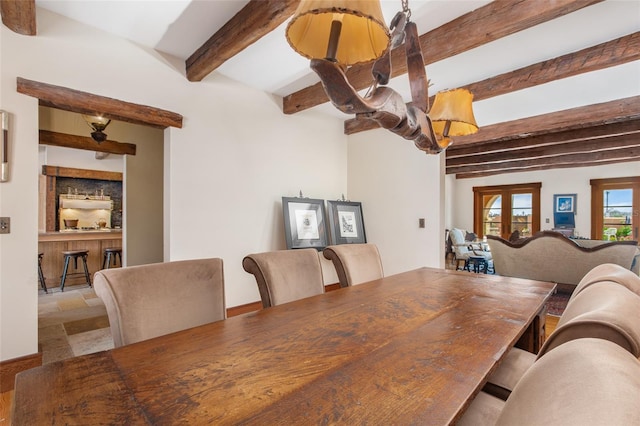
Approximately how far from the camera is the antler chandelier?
0.98 meters

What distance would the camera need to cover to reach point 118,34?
2461mm

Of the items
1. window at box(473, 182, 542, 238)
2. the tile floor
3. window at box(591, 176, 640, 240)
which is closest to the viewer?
the tile floor

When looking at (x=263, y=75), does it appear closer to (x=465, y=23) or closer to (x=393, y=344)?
(x=465, y=23)

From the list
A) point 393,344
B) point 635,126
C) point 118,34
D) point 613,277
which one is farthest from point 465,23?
point 635,126

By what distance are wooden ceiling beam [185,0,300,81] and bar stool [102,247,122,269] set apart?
3.81 metres

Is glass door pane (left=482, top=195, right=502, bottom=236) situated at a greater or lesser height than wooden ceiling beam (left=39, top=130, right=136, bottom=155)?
lesser

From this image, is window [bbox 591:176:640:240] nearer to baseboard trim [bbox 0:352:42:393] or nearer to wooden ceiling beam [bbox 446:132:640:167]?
wooden ceiling beam [bbox 446:132:640:167]

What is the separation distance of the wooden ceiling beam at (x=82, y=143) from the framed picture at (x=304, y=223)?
2.71 m

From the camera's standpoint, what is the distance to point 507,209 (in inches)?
359

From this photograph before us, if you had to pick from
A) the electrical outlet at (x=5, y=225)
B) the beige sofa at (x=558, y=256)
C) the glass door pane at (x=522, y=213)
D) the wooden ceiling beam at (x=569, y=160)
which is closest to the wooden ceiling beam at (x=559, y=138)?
the wooden ceiling beam at (x=569, y=160)

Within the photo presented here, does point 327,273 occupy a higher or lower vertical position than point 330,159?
lower

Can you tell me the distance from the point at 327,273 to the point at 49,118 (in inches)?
174

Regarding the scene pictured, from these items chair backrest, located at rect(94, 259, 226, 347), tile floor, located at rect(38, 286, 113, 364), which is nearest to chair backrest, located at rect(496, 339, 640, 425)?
chair backrest, located at rect(94, 259, 226, 347)

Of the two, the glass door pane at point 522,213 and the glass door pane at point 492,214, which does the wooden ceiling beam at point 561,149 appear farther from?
the glass door pane at point 492,214
